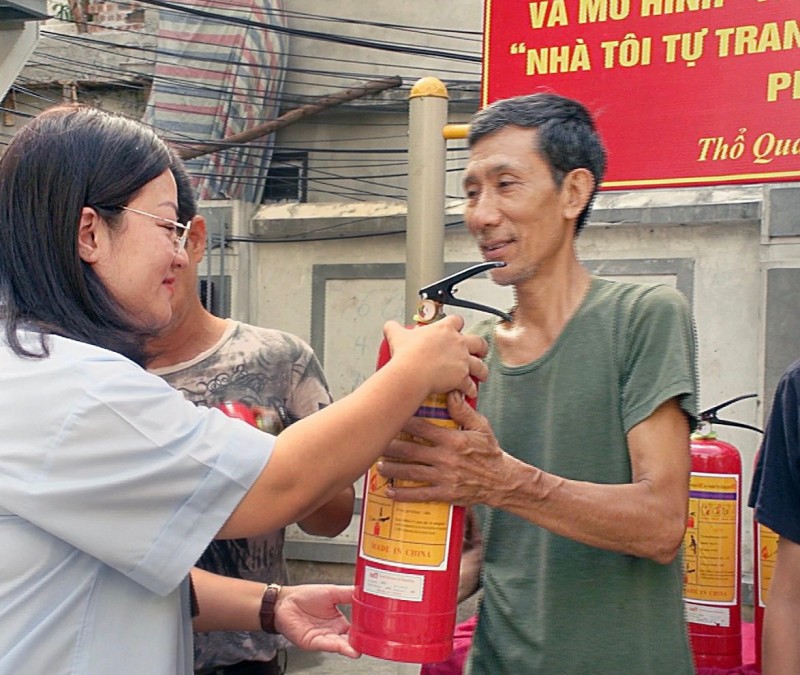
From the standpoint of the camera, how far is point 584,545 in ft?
5.09

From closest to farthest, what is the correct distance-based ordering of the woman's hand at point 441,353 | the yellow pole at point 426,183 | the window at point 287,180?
the woman's hand at point 441,353
the yellow pole at point 426,183
the window at point 287,180

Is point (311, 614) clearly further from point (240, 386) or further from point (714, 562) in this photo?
point (714, 562)

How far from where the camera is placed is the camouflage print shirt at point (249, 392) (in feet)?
6.55

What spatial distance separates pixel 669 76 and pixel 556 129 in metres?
1.16

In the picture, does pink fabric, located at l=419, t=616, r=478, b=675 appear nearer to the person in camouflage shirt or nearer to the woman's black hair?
the person in camouflage shirt

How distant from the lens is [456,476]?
1341 mm

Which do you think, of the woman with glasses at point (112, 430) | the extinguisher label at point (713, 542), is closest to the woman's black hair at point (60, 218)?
the woman with glasses at point (112, 430)

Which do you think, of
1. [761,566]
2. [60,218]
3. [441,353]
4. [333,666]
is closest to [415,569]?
[441,353]

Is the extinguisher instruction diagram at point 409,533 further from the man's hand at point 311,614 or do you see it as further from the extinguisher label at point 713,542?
the extinguisher label at point 713,542

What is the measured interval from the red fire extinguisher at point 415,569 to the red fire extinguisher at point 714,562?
905 mm

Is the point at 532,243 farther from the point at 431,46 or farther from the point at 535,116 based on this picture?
the point at 431,46

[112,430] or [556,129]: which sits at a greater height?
[556,129]

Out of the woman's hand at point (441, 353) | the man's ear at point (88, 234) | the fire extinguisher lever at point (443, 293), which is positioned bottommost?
the woman's hand at point (441, 353)

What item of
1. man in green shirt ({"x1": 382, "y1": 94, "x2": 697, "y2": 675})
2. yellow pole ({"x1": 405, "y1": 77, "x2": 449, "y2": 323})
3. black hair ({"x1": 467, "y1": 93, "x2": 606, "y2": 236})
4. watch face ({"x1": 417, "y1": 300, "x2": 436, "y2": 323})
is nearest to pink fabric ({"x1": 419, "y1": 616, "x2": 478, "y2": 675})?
man in green shirt ({"x1": 382, "y1": 94, "x2": 697, "y2": 675})
